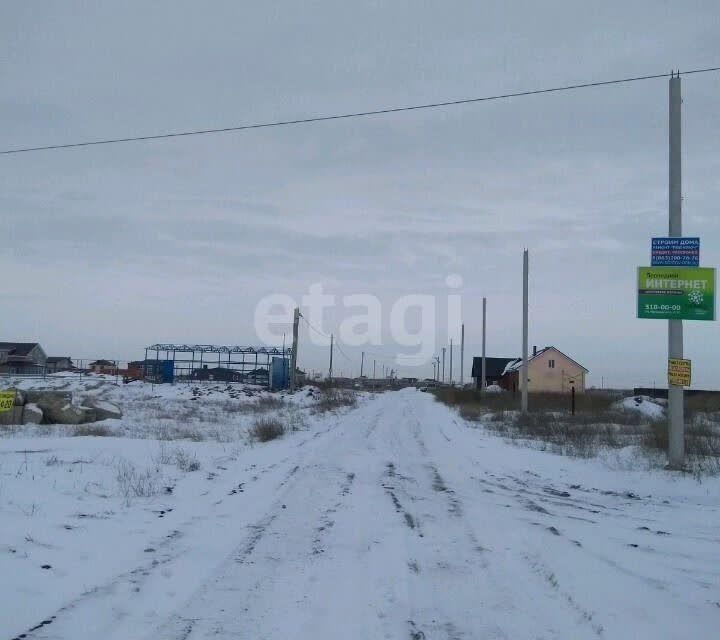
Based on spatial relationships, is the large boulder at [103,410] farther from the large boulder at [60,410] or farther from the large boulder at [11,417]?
the large boulder at [11,417]

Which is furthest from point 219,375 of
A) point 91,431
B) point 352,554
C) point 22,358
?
point 352,554

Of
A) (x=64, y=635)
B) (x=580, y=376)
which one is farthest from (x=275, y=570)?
(x=580, y=376)

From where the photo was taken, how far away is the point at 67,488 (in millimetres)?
10070

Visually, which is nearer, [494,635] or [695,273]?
[494,635]

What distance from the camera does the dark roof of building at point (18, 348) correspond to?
331 ft

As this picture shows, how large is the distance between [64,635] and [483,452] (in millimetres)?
14246

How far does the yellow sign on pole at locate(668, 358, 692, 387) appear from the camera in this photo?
13.3 m

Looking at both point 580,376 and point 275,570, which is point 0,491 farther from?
point 580,376

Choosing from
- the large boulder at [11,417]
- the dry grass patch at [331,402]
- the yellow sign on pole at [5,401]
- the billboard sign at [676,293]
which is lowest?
the dry grass patch at [331,402]

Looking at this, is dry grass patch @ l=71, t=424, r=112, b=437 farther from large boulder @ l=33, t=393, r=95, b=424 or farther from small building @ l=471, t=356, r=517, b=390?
small building @ l=471, t=356, r=517, b=390

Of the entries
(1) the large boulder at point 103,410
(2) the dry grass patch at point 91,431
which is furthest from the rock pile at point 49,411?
(2) the dry grass patch at point 91,431

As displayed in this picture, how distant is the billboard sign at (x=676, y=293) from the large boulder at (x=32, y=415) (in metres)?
19.2

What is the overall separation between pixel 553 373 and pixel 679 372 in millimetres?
59355

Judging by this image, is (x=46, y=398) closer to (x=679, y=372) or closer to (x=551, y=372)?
(x=679, y=372)
